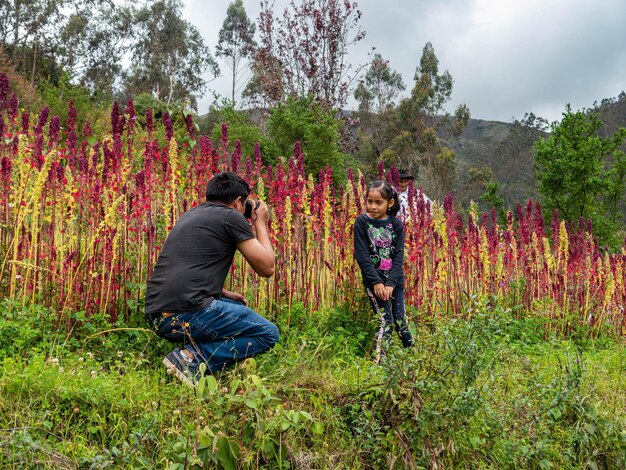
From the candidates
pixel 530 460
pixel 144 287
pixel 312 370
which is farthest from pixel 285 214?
pixel 530 460

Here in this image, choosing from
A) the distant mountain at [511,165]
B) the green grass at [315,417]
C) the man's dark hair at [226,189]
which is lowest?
the green grass at [315,417]

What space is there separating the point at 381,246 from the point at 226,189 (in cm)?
154

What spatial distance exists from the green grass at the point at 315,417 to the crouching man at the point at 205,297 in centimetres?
20

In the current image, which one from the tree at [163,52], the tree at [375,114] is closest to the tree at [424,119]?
the tree at [375,114]

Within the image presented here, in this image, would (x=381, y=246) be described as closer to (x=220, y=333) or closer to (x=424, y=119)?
(x=220, y=333)

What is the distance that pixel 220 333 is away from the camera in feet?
9.69

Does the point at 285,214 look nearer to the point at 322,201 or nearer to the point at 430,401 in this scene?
the point at 322,201

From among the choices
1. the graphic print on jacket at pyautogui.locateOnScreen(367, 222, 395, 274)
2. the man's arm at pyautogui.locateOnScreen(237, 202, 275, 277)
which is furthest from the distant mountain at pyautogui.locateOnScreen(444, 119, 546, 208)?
the man's arm at pyautogui.locateOnScreen(237, 202, 275, 277)

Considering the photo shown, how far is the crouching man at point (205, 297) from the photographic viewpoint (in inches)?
115

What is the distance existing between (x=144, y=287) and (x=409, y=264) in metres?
2.48

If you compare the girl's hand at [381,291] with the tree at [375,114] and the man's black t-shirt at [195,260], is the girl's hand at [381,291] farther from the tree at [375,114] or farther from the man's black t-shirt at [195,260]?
the tree at [375,114]

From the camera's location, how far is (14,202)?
379 cm

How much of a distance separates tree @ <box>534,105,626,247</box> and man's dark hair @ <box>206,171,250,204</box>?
28.8 feet

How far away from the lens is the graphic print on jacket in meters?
4.18
